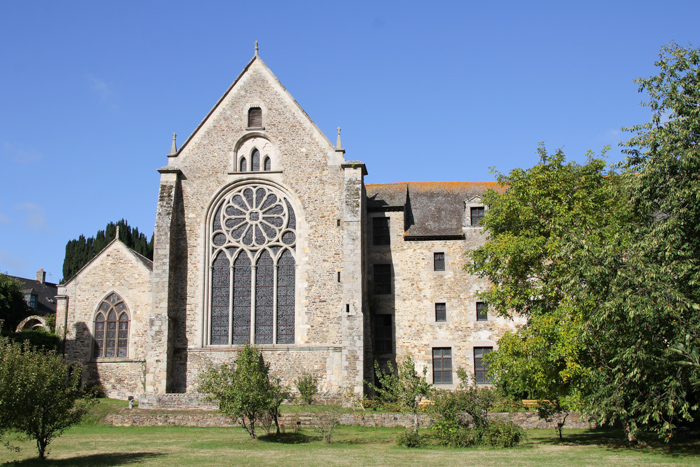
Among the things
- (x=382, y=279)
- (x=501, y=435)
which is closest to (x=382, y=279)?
(x=382, y=279)

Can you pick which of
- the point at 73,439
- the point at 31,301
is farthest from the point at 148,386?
the point at 31,301

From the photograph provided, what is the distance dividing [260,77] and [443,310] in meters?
13.3

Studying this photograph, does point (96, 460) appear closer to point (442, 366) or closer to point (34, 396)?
point (34, 396)

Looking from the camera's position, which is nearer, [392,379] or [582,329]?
[582,329]

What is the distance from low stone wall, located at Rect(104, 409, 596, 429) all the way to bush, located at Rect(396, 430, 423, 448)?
377cm

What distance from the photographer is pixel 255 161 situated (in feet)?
94.8

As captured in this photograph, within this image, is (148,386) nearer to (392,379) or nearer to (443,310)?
(392,379)

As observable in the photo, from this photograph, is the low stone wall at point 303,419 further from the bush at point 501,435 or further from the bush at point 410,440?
the bush at point 410,440

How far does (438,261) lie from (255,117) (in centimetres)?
1060

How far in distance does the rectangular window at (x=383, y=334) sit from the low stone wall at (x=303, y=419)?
278 inches

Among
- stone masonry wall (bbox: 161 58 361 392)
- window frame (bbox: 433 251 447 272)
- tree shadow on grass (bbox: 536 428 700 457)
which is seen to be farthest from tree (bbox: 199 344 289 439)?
window frame (bbox: 433 251 447 272)

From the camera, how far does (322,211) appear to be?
91.7ft

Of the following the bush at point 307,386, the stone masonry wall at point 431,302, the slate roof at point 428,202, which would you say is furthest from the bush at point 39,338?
the slate roof at point 428,202

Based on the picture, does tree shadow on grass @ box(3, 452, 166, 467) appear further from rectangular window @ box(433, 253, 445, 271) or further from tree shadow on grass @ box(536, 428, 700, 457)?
rectangular window @ box(433, 253, 445, 271)
